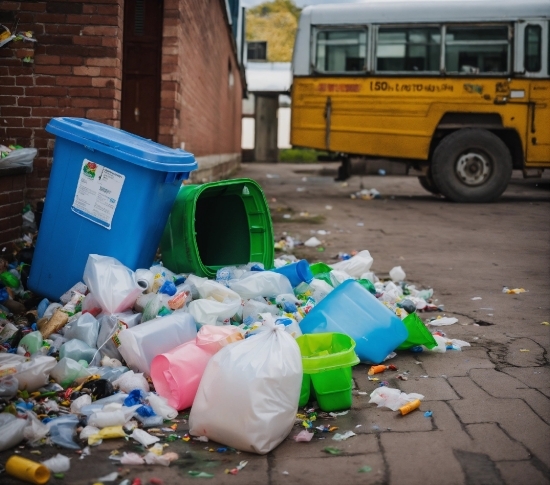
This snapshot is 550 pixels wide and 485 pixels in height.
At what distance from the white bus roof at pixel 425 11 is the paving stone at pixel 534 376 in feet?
28.8

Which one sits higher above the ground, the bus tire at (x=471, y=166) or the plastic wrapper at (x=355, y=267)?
the bus tire at (x=471, y=166)

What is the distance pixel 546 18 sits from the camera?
1130cm

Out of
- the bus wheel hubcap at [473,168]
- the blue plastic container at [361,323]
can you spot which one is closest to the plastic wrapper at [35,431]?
the blue plastic container at [361,323]

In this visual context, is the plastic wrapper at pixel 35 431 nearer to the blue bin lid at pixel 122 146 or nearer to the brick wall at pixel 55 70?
the blue bin lid at pixel 122 146

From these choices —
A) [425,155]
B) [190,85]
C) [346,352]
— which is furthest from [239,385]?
[425,155]

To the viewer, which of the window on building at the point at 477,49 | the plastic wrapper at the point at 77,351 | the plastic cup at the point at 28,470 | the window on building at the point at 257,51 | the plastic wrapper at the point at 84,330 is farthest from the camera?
the window on building at the point at 257,51

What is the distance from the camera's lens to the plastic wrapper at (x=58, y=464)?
250 centimetres

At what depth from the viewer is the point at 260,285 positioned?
4.33 meters

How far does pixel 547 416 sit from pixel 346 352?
90 cm

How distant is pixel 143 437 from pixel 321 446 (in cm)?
69

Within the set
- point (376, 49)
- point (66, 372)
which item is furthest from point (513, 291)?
point (376, 49)

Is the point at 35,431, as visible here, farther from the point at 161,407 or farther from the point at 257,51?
the point at 257,51

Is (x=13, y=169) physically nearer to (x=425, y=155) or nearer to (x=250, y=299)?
(x=250, y=299)

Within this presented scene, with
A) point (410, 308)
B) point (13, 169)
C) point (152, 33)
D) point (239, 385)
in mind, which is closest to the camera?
point (239, 385)
